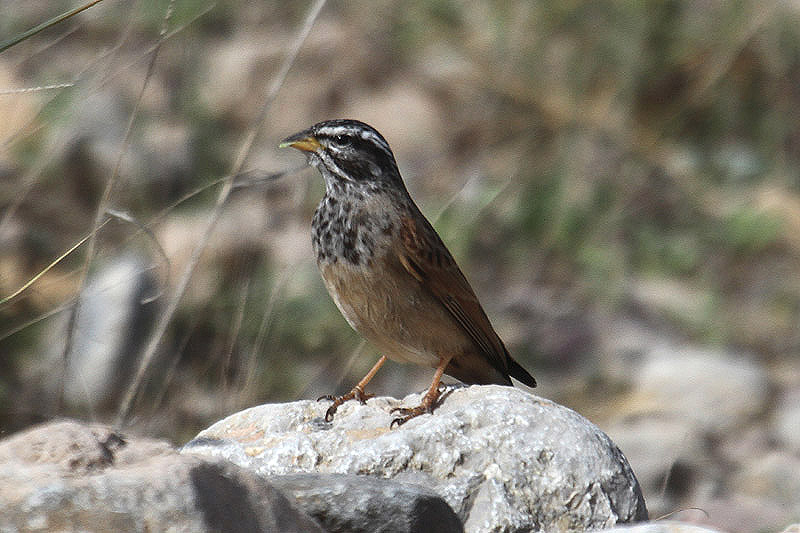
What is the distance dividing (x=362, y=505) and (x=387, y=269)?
2.09m

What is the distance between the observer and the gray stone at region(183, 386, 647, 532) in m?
4.01

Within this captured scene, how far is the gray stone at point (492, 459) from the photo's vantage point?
4012 mm

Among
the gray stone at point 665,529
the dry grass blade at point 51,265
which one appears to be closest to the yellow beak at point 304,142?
the dry grass blade at point 51,265

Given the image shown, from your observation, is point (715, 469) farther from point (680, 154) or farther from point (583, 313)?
point (680, 154)

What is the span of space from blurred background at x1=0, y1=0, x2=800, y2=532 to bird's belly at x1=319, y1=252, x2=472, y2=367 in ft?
4.63

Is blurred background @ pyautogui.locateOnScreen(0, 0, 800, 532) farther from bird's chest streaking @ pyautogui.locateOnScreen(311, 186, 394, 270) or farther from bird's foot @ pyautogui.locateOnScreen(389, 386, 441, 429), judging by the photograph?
bird's foot @ pyautogui.locateOnScreen(389, 386, 441, 429)

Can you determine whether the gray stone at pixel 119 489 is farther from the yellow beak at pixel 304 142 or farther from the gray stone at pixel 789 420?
the gray stone at pixel 789 420

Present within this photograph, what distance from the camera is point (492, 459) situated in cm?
411

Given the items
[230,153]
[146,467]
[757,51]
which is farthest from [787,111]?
[146,467]

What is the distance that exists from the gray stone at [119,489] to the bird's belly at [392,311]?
7.38 feet

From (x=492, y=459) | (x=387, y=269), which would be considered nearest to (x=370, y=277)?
(x=387, y=269)

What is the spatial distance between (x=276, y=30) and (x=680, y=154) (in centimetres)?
362

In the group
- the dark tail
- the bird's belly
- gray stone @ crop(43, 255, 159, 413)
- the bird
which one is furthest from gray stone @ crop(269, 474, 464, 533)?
gray stone @ crop(43, 255, 159, 413)

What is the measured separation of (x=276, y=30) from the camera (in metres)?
11.0
